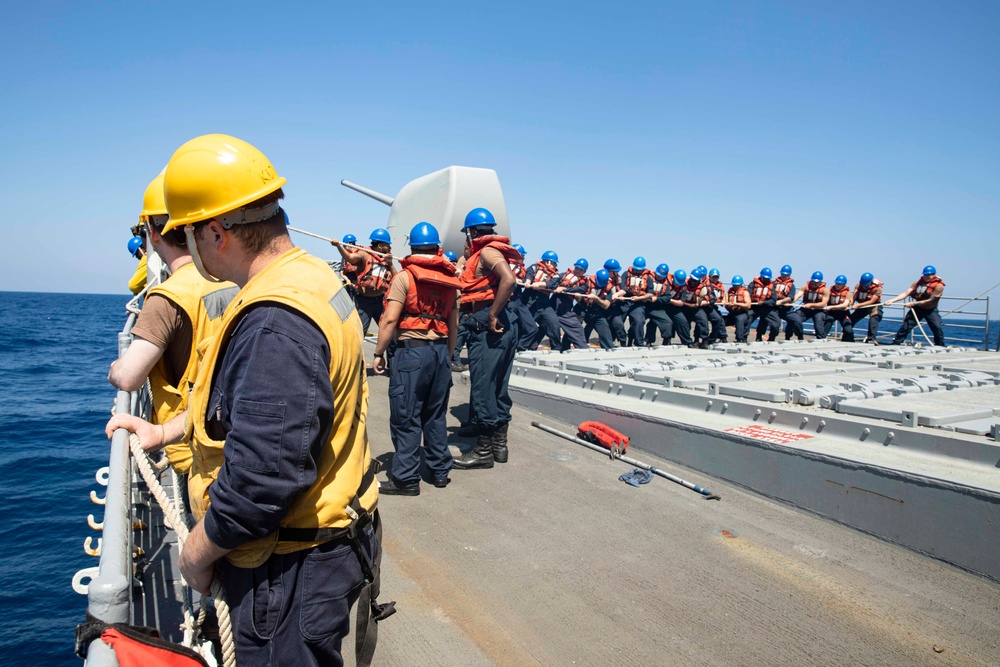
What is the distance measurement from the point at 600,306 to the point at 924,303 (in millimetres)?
7022

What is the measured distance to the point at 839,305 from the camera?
15664 millimetres

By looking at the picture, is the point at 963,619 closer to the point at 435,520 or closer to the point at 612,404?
the point at 435,520

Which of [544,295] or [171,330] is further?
[544,295]

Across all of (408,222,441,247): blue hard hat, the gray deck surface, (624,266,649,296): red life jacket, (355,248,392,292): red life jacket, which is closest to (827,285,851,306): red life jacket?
(624,266,649,296): red life jacket

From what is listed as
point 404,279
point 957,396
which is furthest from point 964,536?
point 404,279

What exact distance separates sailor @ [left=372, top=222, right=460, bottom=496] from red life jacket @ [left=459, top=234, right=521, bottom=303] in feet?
2.14

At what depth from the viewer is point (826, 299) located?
51.3ft

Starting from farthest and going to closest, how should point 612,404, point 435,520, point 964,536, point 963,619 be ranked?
point 612,404 < point 435,520 < point 964,536 < point 963,619

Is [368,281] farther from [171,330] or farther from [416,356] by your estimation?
[171,330]

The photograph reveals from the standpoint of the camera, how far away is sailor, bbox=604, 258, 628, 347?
15.2 meters

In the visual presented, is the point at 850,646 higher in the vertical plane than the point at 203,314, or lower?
lower

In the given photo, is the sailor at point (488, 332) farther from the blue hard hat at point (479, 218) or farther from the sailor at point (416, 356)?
the sailor at point (416, 356)

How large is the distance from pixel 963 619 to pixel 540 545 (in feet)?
7.26

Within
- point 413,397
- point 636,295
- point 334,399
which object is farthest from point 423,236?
point 636,295
